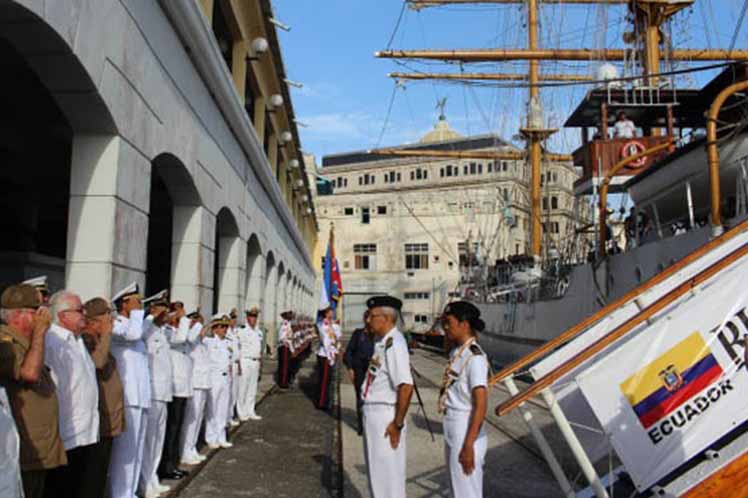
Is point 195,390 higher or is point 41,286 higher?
point 41,286

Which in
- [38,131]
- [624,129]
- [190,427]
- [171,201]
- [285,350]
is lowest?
[190,427]

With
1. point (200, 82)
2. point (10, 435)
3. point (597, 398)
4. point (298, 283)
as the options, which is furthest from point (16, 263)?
point (298, 283)

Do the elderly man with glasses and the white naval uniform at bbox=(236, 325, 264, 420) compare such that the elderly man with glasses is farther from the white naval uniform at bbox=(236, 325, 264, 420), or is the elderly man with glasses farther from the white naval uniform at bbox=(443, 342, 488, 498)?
the white naval uniform at bbox=(236, 325, 264, 420)

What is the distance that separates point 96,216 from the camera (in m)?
6.10

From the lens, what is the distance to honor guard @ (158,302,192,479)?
20.6ft

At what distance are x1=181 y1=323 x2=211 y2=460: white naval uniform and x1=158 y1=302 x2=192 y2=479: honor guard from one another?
0.25 meters

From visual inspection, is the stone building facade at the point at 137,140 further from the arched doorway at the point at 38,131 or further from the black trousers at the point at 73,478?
the black trousers at the point at 73,478

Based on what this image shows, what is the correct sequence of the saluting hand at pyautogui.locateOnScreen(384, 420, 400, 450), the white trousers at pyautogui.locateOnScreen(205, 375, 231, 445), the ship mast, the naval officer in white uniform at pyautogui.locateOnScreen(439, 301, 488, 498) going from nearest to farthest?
the naval officer in white uniform at pyautogui.locateOnScreen(439, 301, 488, 498), the saluting hand at pyautogui.locateOnScreen(384, 420, 400, 450), the white trousers at pyautogui.locateOnScreen(205, 375, 231, 445), the ship mast

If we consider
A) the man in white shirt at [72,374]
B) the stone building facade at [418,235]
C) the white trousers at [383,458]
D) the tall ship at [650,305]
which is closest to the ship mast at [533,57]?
the tall ship at [650,305]

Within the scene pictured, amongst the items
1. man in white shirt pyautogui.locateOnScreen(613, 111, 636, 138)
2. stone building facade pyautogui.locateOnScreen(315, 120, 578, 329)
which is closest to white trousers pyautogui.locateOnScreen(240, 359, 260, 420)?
man in white shirt pyautogui.locateOnScreen(613, 111, 636, 138)

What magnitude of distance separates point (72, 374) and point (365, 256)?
56.0 metres

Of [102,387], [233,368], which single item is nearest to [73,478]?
[102,387]

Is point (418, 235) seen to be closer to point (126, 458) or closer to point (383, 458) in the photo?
point (126, 458)

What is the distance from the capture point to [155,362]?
Answer: 5727mm
